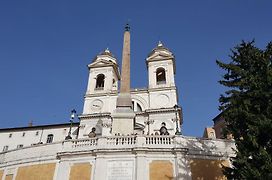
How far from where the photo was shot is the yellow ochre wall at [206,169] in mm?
18047

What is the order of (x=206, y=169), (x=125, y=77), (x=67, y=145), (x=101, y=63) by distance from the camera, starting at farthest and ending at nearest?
(x=101, y=63)
(x=125, y=77)
(x=67, y=145)
(x=206, y=169)

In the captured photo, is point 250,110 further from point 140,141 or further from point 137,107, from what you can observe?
point 137,107

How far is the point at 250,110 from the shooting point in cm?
1402

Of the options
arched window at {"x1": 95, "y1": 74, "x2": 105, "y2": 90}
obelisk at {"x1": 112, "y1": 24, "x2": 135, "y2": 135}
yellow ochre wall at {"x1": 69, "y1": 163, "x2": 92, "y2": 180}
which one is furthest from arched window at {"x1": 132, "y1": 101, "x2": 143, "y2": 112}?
yellow ochre wall at {"x1": 69, "y1": 163, "x2": 92, "y2": 180}

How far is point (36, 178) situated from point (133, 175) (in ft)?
21.8

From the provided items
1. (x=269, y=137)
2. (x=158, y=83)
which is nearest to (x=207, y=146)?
(x=269, y=137)

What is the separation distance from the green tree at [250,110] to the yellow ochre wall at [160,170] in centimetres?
448

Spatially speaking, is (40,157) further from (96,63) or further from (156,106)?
(96,63)

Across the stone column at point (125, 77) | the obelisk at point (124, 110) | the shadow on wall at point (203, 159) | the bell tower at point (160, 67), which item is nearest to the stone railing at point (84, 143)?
the obelisk at point (124, 110)

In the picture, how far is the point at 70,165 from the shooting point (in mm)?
19156

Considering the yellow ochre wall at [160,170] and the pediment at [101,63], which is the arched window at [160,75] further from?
the yellow ochre wall at [160,170]

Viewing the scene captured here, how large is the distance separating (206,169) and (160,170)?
114 inches

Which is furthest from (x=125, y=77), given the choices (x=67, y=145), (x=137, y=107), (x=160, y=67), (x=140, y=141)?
(x=160, y=67)

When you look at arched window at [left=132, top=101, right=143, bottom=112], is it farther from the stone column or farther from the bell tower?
the stone column
